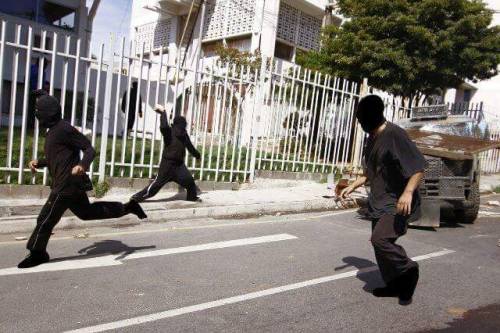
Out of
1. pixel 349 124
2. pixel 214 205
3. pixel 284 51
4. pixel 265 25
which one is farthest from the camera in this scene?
pixel 284 51

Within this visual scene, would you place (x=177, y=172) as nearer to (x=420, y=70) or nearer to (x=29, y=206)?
(x=29, y=206)

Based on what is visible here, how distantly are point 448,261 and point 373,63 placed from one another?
8413 millimetres

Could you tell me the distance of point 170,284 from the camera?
4371 mm

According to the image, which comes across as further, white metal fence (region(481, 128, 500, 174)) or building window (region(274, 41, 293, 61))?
building window (region(274, 41, 293, 61))

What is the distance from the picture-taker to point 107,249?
215 inches

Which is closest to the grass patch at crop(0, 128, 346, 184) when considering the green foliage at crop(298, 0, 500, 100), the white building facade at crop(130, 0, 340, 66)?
the green foliage at crop(298, 0, 500, 100)

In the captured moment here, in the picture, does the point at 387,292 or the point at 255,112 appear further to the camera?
the point at 255,112

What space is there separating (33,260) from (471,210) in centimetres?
666

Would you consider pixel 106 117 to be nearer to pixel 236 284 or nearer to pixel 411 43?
pixel 236 284

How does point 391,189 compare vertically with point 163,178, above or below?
above

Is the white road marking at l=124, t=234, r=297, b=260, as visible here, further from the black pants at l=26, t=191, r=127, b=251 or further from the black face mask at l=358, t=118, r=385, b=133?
the black face mask at l=358, t=118, r=385, b=133

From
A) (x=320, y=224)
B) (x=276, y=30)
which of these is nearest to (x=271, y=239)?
(x=320, y=224)

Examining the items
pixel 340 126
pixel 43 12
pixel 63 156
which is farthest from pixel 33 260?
pixel 43 12

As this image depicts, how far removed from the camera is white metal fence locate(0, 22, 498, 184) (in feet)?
26.0
